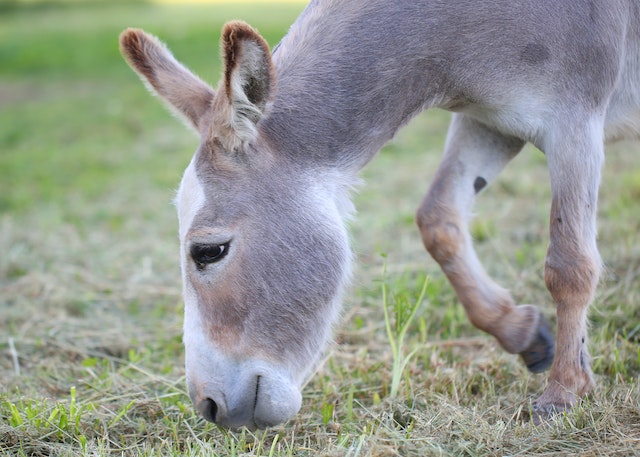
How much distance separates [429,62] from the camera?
3051 millimetres

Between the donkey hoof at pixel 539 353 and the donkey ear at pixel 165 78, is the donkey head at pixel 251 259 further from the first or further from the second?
the donkey hoof at pixel 539 353

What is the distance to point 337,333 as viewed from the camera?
11.1 feet

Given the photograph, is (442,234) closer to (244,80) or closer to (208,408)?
(244,80)

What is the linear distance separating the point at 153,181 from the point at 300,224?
5.74 metres

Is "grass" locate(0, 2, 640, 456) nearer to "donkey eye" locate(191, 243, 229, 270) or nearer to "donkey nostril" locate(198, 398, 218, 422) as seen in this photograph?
"donkey nostril" locate(198, 398, 218, 422)

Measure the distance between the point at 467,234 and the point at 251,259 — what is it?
4.15 ft

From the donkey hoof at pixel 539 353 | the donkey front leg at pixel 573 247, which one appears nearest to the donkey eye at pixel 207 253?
the donkey front leg at pixel 573 247

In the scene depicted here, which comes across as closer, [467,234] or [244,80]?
[244,80]

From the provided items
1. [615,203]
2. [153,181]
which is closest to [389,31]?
[615,203]

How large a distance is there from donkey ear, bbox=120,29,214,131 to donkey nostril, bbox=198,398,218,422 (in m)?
1.07

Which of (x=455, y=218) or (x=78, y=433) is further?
(x=455, y=218)

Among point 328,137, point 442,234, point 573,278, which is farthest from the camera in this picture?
point 442,234

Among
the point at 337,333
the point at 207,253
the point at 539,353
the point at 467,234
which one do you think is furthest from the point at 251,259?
the point at 539,353

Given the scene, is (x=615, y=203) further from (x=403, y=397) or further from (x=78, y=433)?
(x=78, y=433)
